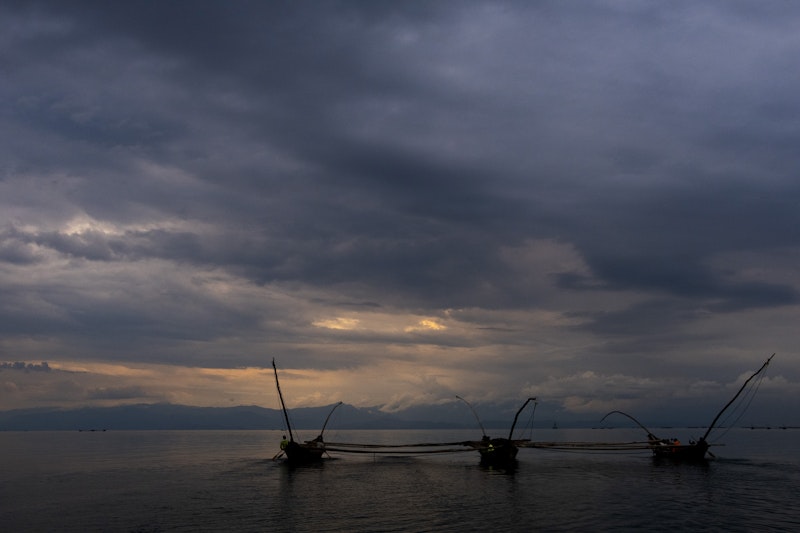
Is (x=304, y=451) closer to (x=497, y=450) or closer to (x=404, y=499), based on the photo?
(x=497, y=450)

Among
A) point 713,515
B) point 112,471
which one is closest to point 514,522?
point 713,515

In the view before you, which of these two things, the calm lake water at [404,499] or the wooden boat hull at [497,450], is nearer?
Answer: the calm lake water at [404,499]

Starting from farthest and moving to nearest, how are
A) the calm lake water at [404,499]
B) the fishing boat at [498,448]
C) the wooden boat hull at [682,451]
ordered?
the wooden boat hull at [682,451] < the fishing boat at [498,448] < the calm lake water at [404,499]

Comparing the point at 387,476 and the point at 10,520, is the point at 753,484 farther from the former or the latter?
the point at 10,520

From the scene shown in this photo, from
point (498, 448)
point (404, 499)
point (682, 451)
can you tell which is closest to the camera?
point (404, 499)

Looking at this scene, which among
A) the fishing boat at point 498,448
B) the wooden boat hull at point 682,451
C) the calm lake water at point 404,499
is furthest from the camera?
the wooden boat hull at point 682,451

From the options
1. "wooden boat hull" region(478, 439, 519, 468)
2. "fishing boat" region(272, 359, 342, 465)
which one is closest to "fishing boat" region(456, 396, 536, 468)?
"wooden boat hull" region(478, 439, 519, 468)

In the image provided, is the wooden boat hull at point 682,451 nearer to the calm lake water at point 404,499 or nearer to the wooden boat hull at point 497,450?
the calm lake water at point 404,499

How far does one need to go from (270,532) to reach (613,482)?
136ft

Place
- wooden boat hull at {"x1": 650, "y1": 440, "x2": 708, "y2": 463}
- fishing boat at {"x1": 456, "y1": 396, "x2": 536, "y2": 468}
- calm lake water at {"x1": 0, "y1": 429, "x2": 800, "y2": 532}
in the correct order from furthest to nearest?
1. wooden boat hull at {"x1": 650, "y1": 440, "x2": 708, "y2": 463}
2. fishing boat at {"x1": 456, "y1": 396, "x2": 536, "y2": 468}
3. calm lake water at {"x1": 0, "y1": 429, "x2": 800, "y2": 532}

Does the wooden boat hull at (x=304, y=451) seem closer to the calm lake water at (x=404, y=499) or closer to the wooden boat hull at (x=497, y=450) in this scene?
the calm lake water at (x=404, y=499)

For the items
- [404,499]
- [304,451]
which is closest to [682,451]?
[304,451]

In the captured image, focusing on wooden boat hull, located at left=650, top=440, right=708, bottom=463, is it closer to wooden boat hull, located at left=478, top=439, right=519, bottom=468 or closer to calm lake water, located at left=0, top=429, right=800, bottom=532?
calm lake water, located at left=0, top=429, right=800, bottom=532

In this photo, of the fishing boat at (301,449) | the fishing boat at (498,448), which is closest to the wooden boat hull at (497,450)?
the fishing boat at (498,448)
